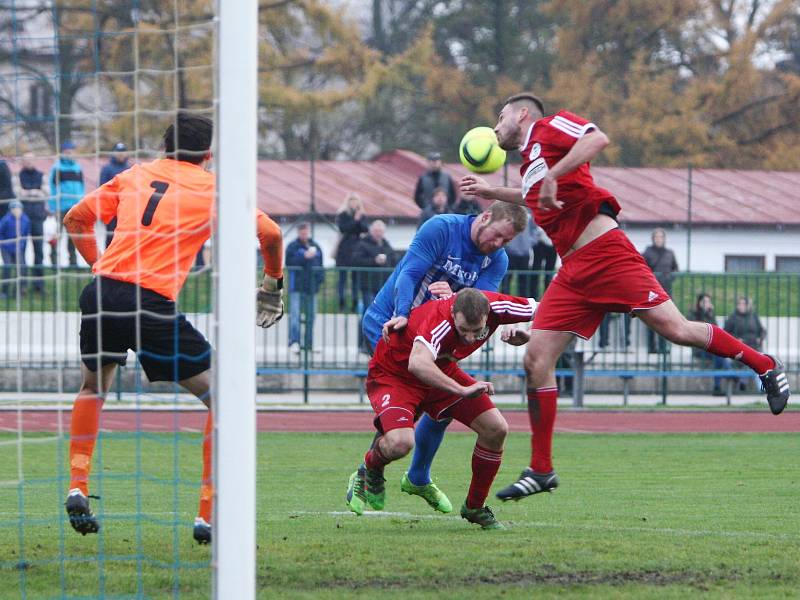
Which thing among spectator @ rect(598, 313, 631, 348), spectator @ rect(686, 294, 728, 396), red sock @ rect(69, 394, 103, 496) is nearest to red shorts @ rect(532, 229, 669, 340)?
red sock @ rect(69, 394, 103, 496)

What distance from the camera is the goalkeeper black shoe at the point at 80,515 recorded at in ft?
22.7

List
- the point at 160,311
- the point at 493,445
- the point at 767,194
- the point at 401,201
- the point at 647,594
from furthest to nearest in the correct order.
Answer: the point at 767,194 → the point at 401,201 → the point at 493,445 → the point at 160,311 → the point at 647,594

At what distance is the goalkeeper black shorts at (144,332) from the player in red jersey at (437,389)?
4.48ft

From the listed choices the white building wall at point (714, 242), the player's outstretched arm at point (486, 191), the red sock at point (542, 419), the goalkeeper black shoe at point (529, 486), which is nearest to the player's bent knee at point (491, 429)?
the red sock at point (542, 419)

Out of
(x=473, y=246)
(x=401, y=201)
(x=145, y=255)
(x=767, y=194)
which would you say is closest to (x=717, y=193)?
(x=767, y=194)

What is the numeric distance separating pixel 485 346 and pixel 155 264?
11.9 meters

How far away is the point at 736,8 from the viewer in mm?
41906

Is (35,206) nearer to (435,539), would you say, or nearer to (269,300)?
(269,300)

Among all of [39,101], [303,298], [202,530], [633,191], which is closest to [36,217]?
[303,298]

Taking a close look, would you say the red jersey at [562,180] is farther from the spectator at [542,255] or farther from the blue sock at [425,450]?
the spectator at [542,255]

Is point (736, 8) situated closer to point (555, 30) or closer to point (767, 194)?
point (555, 30)

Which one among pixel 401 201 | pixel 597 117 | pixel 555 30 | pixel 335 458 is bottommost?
pixel 335 458

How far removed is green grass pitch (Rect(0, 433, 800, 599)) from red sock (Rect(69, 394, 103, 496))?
147 mm

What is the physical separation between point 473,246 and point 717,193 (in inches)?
952
